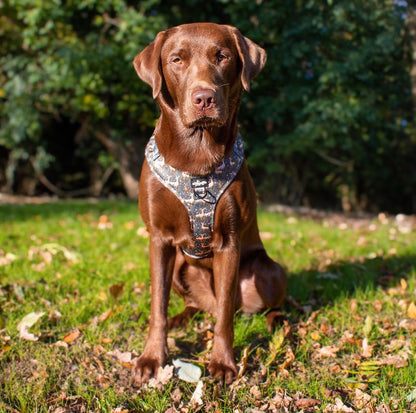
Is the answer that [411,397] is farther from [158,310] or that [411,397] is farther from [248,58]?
[248,58]

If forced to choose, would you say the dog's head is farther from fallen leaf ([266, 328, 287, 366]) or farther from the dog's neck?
fallen leaf ([266, 328, 287, 366])

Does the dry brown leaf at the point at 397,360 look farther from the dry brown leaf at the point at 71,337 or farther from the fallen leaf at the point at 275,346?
the dry brown leaf at the point at 71,337

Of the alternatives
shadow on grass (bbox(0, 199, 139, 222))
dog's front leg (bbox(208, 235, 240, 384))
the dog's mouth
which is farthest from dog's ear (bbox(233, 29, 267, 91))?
shadow on grass (bbox(0, 199, 139, 222))

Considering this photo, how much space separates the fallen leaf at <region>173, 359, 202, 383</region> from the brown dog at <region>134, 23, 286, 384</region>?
0.07 m

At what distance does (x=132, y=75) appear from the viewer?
25.1 feet

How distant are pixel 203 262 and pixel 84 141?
8410 mm

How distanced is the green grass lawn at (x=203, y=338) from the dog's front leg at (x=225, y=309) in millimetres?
89

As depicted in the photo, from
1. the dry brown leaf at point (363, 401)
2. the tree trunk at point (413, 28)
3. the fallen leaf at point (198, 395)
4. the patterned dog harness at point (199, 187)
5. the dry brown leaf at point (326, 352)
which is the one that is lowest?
the dry brown leaf at point (326, 352)

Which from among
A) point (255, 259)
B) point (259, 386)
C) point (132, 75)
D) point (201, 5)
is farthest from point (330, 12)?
point (259, 386)

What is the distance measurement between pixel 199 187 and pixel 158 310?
68 cm

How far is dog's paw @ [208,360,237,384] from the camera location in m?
2.38

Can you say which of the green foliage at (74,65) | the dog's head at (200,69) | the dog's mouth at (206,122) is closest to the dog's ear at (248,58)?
the dog's head at (200,69)

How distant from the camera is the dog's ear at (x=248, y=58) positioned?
2430 millimetres

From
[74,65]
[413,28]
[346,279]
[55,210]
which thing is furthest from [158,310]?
[413,28]
